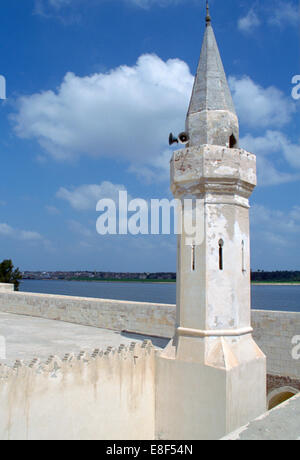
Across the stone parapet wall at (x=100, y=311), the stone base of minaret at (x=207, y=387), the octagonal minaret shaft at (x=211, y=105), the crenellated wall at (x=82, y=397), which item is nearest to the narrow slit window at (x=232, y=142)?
the octagonal minaret shaft at (x=211, y=105)

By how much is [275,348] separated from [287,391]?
3.03 feet

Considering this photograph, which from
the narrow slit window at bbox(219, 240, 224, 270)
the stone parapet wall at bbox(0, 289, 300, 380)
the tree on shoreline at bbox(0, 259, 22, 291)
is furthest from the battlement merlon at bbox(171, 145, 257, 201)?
the tree on shoreline at bbox(0, 259, 22, 291)

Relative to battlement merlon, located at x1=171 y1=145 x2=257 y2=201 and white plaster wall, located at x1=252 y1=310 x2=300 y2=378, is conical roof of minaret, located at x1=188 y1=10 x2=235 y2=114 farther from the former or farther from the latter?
white plaster wall, located at x1=252 y1=310 x2=300 y2=378

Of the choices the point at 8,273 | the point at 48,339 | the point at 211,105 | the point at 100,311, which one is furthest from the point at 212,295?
the point at 8,273

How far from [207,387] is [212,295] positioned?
51.4 inches

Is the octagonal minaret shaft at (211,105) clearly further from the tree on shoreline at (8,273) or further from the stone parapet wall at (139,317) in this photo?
the tree on shoreline at (8,273)

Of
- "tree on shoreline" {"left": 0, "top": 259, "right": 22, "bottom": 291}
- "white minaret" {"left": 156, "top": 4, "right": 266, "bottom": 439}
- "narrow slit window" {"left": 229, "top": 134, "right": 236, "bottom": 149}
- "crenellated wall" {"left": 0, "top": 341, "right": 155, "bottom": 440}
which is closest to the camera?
"crenellated wall" {"left": 0, "top": 341, "right": 155, "bottom": 440}

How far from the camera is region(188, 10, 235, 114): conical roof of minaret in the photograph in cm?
656

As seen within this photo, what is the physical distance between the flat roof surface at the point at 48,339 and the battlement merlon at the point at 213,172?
390 cm

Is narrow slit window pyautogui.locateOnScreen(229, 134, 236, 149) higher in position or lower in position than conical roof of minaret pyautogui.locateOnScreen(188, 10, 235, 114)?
lower

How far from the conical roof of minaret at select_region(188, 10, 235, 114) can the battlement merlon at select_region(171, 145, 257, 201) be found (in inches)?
32.6

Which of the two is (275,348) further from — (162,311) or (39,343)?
(39,343)

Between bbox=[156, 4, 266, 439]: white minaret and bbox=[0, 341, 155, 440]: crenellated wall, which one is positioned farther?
bbox=[156, 4, 266, 439]: white minaret

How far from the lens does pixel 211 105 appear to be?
652cm
